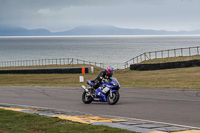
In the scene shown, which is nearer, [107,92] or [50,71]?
[107,92]

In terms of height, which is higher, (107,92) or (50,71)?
(50,71)

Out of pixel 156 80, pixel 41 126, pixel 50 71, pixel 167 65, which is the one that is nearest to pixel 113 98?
pixel 41 126

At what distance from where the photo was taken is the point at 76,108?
43.7 feet

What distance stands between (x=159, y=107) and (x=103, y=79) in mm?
2569

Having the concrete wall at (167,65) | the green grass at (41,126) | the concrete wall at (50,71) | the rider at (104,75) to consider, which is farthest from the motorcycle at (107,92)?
the concrete wall at (50,71)

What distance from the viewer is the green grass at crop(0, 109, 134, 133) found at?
26.3 feet

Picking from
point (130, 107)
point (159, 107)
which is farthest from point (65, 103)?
point (159, 107)

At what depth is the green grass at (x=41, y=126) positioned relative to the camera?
8.01 meters

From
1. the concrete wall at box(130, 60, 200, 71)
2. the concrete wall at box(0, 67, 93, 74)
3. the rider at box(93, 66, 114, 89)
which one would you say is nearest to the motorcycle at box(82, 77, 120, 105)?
the rider at box(93, 66, 114, 89)

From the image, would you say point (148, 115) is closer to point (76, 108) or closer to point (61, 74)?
point (76, 108)

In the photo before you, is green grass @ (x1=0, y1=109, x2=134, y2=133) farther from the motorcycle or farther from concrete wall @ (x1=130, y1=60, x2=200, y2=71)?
concrete wall @ (x1=130, y1=60, x2=200, y2=71)

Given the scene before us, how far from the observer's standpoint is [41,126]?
28.7ft

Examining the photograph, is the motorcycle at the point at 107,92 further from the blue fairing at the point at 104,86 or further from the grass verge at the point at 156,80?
the grass verge at the point at 156,80

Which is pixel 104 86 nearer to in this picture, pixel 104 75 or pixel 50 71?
pixel 104 75
